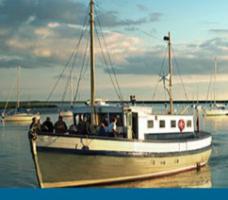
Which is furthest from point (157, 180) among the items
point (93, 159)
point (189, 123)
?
point (189, 123)

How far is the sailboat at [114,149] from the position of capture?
63.8ft

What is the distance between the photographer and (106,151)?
20125 millimetres

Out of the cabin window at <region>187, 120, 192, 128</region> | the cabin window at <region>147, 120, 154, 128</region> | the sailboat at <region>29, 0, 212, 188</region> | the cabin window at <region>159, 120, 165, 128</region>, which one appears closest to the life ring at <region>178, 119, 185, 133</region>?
the sailboat at <region>29, 0, 212, 188</region>

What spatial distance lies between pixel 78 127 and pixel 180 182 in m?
6.16

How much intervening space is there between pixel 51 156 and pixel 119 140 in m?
3.18

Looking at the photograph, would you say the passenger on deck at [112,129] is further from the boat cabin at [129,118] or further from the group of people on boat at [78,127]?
the boat cabin at [129,118]

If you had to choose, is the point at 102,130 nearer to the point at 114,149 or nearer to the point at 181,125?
the point at 114,149

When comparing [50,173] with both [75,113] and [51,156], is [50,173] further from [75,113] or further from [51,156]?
[75,113]

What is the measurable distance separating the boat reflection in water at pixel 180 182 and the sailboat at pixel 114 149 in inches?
10.5

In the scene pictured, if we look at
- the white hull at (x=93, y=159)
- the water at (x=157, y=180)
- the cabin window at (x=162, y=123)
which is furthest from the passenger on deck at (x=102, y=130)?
the cabin window at (x=162, y=123)

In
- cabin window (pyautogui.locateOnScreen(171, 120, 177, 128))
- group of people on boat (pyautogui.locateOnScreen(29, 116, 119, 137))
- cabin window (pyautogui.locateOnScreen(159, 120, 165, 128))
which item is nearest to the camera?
group of people on boat (pyautogui.locateOnScreen(29, 116, 119, 137))

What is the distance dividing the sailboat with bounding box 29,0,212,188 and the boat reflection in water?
0.87 feet

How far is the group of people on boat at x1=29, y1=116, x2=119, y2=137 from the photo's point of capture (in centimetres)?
1977

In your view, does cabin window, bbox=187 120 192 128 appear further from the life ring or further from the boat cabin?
the boat cabin
